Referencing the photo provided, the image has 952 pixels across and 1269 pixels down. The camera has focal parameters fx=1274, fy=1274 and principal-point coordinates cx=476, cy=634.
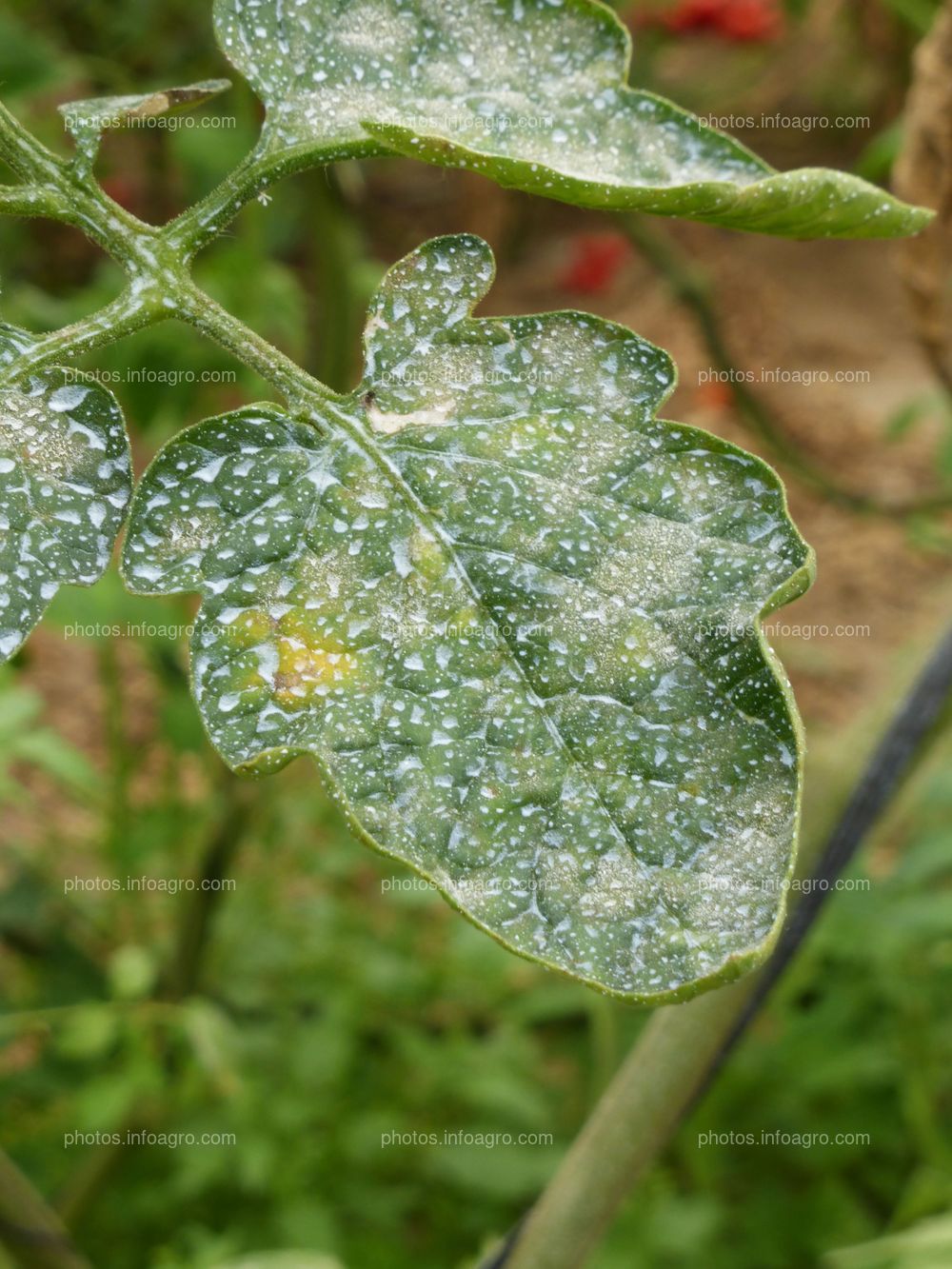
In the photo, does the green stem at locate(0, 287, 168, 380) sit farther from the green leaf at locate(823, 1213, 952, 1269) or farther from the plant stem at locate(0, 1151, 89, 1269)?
the green leaf at locate(823, 1213, 952, 1269)

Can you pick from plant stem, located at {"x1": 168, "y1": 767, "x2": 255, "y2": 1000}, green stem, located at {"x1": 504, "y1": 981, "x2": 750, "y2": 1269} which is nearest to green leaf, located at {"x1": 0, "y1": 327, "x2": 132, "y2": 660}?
green stem, located at {"x1": 504, "y1": 981, "x2": 750, "y2": 1269}

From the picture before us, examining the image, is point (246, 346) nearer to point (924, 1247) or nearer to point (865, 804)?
point (865, 804)

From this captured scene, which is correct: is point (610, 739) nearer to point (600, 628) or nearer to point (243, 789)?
point (600, 628)

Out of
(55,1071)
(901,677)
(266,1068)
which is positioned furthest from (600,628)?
(55,1071)

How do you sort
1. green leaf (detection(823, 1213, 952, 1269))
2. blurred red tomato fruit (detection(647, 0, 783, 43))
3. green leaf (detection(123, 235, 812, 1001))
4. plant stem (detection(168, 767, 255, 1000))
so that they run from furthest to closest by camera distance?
blurred red tomato fruit (detection(647, 0, 783, 43)) < plant stem (detection(168, 767, 255, 1000)) < green leaf (detection(823, 1213, 952, 1269)) < green leaf (detection(123, 235, 812, 1001))

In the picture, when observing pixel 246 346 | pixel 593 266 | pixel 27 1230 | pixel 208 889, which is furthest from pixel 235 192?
pixel 593 266

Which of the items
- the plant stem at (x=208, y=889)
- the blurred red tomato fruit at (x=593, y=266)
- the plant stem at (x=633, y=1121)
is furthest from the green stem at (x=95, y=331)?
the blurred red tomato fruit at (x=593, y=266)
